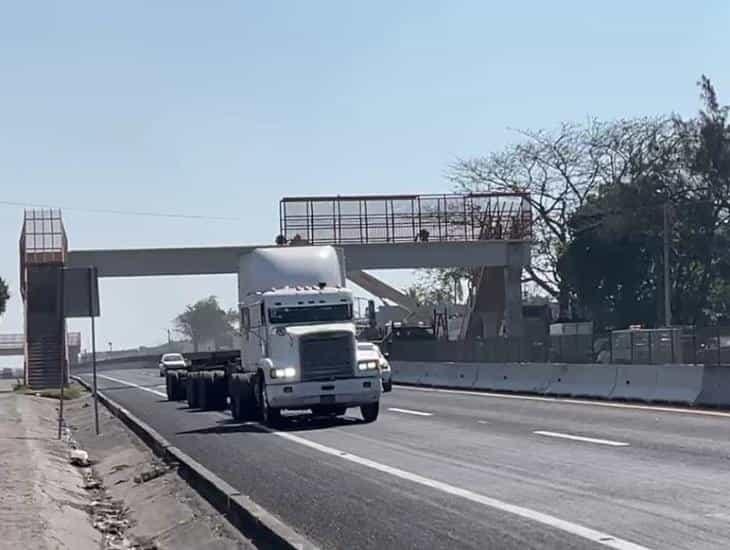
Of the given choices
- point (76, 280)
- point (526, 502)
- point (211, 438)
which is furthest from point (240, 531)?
point (76, 280)

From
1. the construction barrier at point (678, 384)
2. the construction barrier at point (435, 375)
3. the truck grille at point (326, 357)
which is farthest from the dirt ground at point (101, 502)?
the construction barrier at point (435, 375)

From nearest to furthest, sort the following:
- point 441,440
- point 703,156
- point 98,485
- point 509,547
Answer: point 509,547
point 98,485
point 441,440
point 703,156

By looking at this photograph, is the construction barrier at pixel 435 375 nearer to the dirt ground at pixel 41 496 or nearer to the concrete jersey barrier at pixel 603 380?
the concrete jersey barrier at pixel 603 380

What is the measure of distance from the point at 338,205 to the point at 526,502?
160 ft

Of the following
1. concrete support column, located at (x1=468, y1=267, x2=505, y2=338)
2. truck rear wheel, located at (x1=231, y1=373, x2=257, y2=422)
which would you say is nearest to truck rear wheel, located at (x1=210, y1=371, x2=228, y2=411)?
truck rear wheel, located at (x1=231, y1=373, x2=257, y2=422)

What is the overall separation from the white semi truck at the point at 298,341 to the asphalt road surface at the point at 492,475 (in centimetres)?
68

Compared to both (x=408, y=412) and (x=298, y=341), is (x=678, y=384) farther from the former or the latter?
(x=298, y=341)

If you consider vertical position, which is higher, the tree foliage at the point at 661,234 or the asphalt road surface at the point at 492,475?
the tree foliage at the point at 661,234

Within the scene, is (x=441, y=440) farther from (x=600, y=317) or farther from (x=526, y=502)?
(x=600, y=317)

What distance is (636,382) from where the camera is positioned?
2991 cm

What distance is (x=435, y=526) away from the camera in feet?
39.4

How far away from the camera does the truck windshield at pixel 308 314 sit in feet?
89.1

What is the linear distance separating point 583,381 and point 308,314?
9006mm

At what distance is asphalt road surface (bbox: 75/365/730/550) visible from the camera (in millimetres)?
11414
